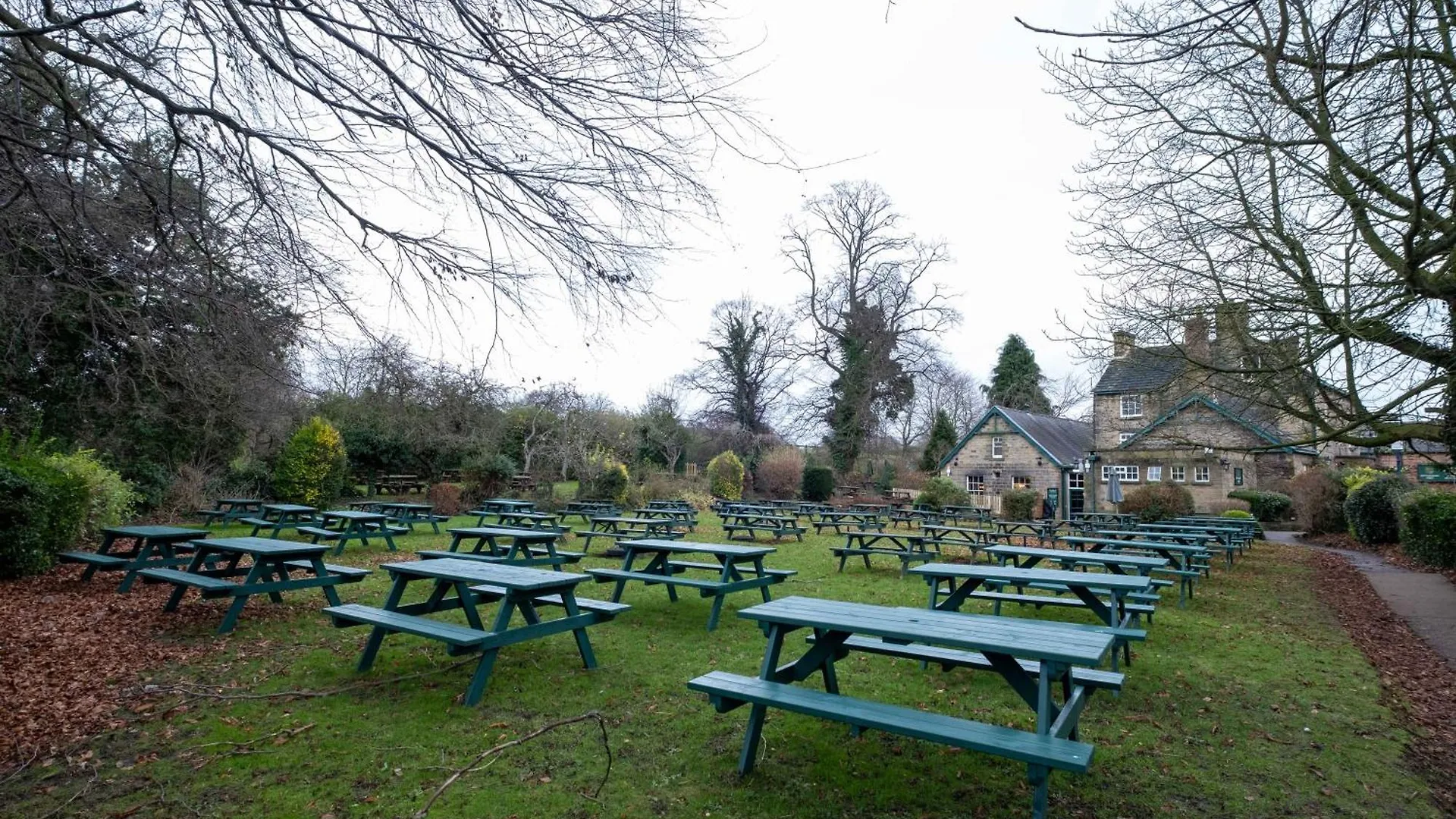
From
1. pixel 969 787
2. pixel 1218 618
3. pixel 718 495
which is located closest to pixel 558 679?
pixel 969 787

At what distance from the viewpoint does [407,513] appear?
592 inches

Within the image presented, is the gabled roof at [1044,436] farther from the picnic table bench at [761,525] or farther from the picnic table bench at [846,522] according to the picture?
the picnic table bench at [761,525]

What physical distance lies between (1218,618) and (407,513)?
13463mm

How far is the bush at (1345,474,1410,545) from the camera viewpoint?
18.8 m

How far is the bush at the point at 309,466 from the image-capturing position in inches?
695

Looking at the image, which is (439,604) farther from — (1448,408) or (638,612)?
(1448,408)

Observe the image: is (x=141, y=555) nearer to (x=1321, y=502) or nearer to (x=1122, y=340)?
(x=1122, y=340)

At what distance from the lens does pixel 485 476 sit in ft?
69.4

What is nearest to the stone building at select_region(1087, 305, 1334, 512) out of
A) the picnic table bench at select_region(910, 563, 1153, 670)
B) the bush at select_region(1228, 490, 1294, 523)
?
the bush at select_region(1228, 490, 1294, 523)

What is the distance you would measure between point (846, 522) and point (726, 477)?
739cm

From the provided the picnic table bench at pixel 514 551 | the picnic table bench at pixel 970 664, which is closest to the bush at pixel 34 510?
the picnic table bench at pixel 514 551

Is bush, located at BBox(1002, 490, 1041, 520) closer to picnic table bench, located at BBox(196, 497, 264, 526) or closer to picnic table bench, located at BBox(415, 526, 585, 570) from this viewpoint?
picnic table bench, located at BBox(415, 526, 585, 570)

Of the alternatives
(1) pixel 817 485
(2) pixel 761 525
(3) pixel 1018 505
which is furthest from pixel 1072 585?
(1) pixel 817 485

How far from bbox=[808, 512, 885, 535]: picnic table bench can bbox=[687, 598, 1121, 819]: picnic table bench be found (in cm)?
1033
